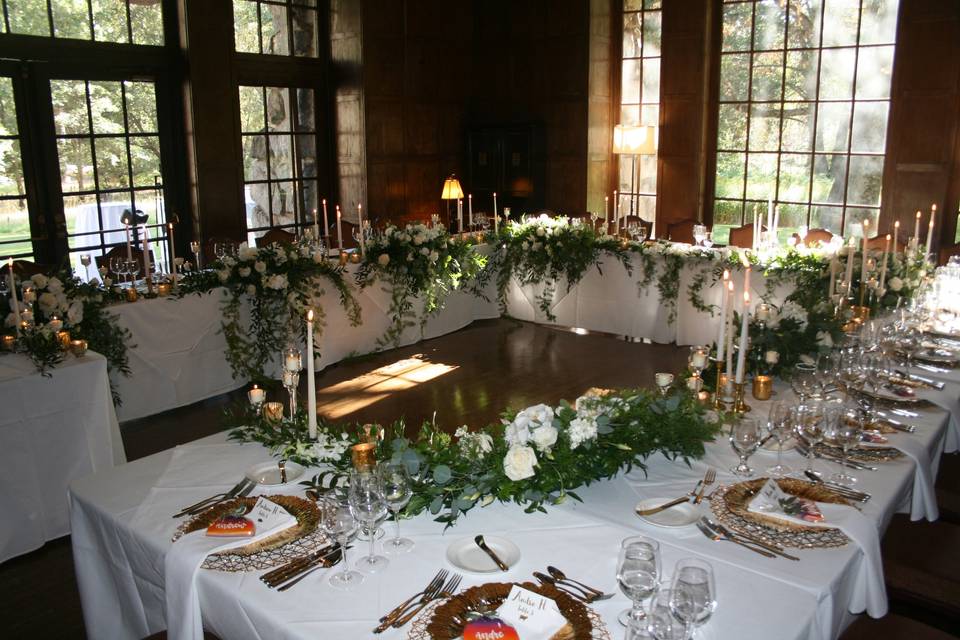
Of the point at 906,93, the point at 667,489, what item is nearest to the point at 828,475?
the point at 667,489

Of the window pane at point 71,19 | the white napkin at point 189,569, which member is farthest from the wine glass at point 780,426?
the window pane at point 71,19

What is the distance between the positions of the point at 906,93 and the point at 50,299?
24.0 feet

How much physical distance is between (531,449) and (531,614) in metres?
0.58

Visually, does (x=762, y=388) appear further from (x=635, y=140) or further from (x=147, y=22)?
(x=147, y=22)

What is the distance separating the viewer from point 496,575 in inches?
80.4

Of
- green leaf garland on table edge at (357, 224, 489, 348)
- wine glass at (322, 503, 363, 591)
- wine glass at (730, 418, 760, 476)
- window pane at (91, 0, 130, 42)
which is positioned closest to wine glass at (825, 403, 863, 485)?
wine glass at (730, 418, 760, 476)

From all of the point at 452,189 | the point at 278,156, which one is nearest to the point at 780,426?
Result: the point at 452,189

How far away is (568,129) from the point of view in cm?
968

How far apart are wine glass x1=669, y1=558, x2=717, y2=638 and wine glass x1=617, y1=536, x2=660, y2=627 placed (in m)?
0.09

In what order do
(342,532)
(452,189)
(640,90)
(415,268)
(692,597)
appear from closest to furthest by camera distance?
(692,597) < (342,532) < (415,268) < (452,189) < (640,90)

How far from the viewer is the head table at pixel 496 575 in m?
1.91

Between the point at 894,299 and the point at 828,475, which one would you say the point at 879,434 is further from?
the point at 894,299

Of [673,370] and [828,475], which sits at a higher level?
[828,475]

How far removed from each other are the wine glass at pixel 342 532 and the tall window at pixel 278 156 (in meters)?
7.16
